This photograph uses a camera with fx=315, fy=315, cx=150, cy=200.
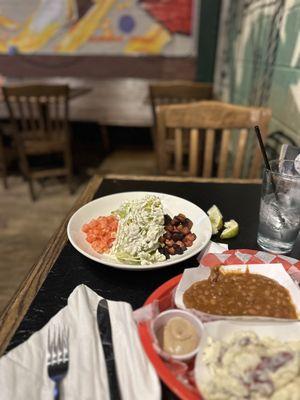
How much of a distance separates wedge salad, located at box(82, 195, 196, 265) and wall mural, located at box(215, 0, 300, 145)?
1112 mm

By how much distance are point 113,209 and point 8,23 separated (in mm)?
4579

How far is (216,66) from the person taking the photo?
4.31 meters

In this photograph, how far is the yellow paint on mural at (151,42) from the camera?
4.25 metres

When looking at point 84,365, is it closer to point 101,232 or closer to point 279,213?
point 101,232

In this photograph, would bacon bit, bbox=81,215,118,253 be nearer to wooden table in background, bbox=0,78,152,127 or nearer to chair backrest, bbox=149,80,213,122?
chair backrest, bbox=149,80,213,122

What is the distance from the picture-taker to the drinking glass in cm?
89

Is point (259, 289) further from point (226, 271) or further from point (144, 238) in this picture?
point (144, 238)

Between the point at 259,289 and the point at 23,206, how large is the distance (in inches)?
110

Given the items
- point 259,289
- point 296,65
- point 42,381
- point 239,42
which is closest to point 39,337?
point 42,381

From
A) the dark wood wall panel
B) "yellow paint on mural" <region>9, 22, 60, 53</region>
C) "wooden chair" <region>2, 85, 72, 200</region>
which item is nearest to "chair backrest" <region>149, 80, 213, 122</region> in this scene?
"wooden chair" <region>2, 85, 72, 200</region>

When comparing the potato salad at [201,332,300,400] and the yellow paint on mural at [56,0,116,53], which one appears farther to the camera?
the yellow paint on mural at [56,0,116,53]

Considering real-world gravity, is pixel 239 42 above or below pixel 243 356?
above

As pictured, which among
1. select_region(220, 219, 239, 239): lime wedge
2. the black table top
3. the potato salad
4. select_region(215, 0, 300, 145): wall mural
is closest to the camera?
the potato salad

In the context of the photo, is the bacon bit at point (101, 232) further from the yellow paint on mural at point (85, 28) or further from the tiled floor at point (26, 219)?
the yellow paint on mural at point (85, 28)
